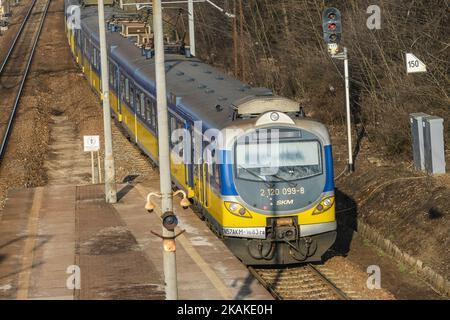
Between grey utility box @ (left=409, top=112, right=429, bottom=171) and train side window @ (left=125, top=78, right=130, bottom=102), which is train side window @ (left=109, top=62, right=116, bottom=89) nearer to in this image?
train side window @ (left=125, top=78, right=130, bottom=102)

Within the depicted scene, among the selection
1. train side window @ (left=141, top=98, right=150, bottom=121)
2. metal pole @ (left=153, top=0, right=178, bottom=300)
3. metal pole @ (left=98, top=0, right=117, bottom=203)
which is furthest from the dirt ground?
metal pole @ (left=153, top=0, right=178, bottom=300)

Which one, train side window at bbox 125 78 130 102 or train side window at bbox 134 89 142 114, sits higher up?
train side window at bbox 125 78 130 102

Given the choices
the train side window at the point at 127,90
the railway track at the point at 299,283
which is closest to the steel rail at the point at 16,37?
the train side window at the point at 127,90

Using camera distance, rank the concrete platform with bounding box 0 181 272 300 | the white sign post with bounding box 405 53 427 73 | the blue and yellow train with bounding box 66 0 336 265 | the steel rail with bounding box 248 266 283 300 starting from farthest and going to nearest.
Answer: the white sign post with bounding box 405 53 427 73 → the blue and yellow train with bounding box 66 0 336 265 → the steel rail with bounding box 248 266 283 300 → the concrete platform with bounding box 0 181 272 300

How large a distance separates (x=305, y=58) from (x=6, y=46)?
32.3 m

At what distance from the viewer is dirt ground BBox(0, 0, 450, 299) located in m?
19.5

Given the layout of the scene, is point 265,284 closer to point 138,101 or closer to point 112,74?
point 138,101

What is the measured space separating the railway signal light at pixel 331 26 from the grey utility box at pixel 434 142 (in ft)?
11.7

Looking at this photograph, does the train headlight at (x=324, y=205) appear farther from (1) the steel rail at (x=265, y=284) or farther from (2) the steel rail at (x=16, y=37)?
(2) the steel rail at (x=16, y=37)

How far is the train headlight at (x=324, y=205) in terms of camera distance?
17719 millimetres

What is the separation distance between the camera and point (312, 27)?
37.8 m

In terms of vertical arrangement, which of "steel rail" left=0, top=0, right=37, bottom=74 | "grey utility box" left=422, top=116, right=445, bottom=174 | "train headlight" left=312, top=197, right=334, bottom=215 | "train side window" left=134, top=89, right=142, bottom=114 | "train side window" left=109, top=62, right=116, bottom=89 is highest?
"steel rail" left=0, top=0, right=37, bottom=74

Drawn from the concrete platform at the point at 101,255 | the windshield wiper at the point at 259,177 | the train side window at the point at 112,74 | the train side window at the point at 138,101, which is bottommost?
the concrete platform at the point at 101,255

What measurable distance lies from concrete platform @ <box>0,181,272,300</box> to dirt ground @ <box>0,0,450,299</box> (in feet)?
9.34
